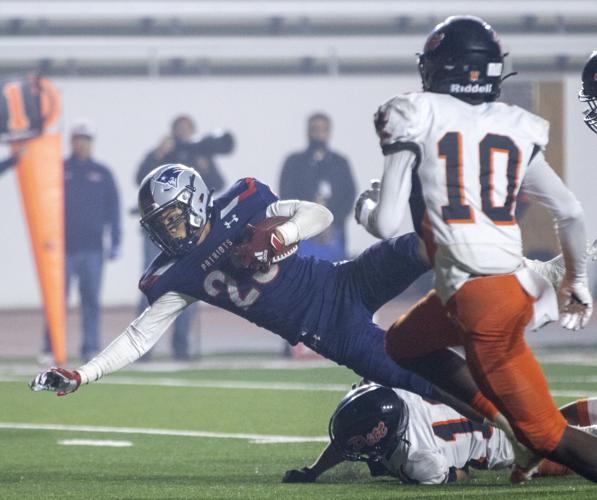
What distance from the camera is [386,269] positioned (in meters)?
6.16

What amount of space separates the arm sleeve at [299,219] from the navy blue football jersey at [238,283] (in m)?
0.08

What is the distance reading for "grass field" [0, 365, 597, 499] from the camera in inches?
217

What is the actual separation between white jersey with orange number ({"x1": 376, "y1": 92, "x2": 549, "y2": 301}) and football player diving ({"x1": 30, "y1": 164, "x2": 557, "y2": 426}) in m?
1.25

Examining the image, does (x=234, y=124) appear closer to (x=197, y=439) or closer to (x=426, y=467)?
(x=197, y=439)

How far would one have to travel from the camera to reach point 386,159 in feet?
15.5

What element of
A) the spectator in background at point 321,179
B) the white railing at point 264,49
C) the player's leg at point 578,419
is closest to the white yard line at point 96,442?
the player's leg at point 578,419

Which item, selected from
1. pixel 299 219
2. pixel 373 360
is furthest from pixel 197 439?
pixel 299 219

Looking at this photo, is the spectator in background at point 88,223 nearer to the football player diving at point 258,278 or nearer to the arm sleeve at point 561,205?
the football player diving at point 258,278

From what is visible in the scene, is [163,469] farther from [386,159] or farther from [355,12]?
[355,12]

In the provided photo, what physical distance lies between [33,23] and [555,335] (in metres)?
8.56

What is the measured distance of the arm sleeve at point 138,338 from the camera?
587 centimetres

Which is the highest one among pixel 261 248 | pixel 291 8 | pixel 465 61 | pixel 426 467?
pixel 291 8

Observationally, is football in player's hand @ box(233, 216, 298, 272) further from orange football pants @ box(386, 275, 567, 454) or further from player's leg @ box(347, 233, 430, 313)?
orange football pants @ box(386, 275, 567, 454)

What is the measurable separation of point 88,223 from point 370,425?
7152 mm
